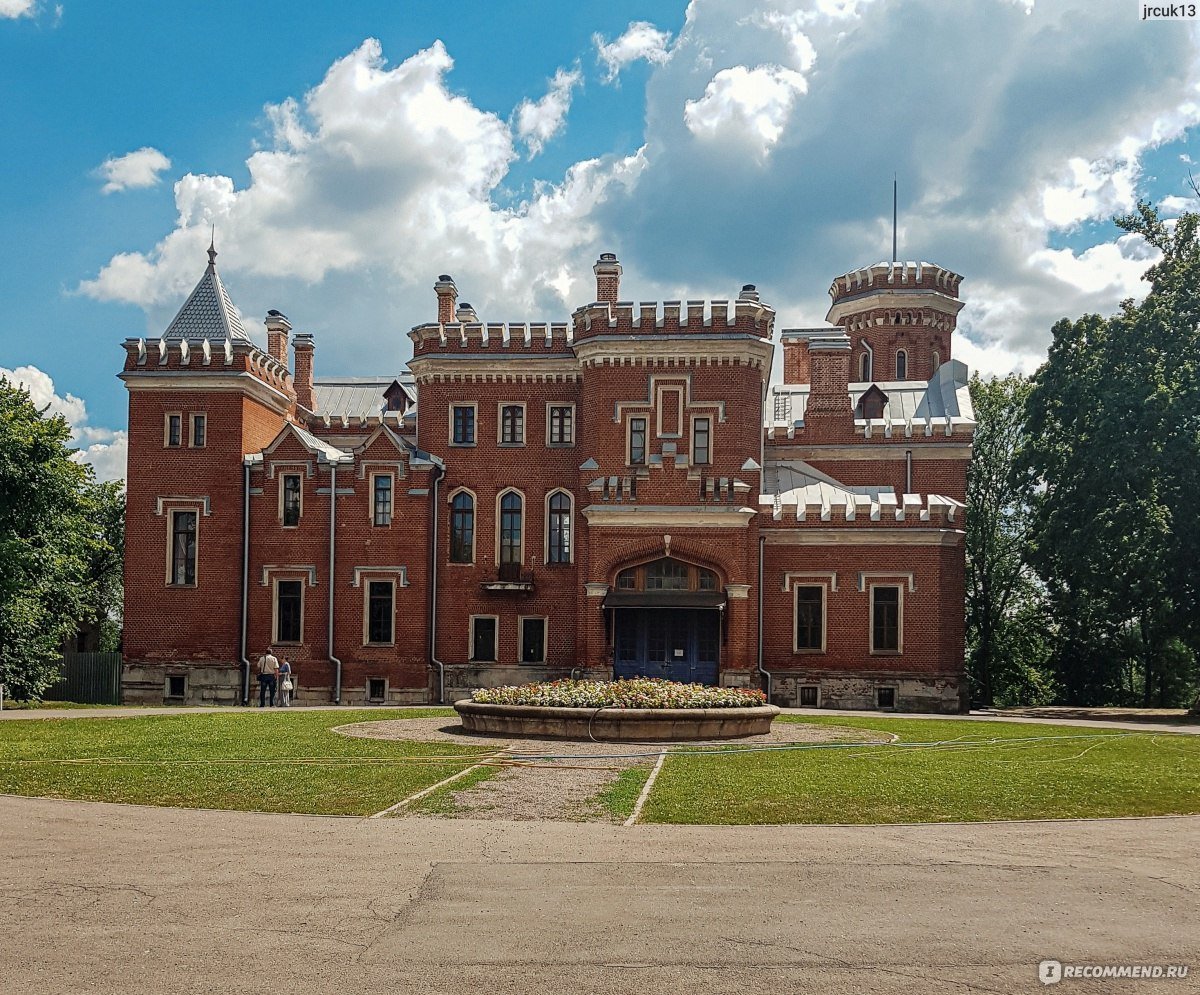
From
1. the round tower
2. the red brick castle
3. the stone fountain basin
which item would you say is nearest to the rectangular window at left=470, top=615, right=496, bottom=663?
the red brick castle

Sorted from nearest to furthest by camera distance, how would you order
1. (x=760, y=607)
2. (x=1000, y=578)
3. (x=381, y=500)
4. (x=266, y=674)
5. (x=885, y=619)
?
1. (x=266, y=674)
2. (x=885, y=619)
3. (x=760, y=607)
4. (x=381, y=500)
5. (x=1000, y=578)

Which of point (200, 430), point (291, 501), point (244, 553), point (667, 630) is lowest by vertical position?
point (667, 630)

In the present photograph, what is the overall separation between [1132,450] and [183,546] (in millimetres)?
27094

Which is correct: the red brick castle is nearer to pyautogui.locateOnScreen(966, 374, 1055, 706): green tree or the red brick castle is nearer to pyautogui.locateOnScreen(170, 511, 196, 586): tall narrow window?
pyautogui.locateOnScreen(170, 511, 196, 586): tall narrow window

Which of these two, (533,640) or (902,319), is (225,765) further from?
(902,319)

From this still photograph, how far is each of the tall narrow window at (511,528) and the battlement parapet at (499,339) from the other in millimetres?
4334

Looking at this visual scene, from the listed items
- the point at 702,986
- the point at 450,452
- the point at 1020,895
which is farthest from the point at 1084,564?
the point at 702,986

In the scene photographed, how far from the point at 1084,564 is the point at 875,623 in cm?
630

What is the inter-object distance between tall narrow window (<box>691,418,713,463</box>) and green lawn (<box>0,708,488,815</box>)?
553 inches

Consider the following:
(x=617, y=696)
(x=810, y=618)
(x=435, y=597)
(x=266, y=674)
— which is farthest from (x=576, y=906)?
(x=435, y=597)

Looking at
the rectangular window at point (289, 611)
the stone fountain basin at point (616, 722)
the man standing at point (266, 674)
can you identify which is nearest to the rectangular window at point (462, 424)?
the rectangular window at point (289, 611)

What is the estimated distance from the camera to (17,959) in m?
8.02

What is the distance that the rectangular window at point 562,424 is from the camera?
3697 centimetres

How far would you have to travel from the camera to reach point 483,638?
36.6 metres
